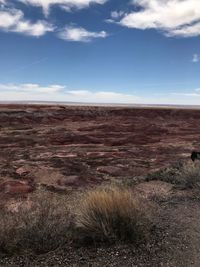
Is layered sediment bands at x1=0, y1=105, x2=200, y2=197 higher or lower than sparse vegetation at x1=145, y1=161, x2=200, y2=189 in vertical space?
lower

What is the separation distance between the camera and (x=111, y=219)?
612 cm

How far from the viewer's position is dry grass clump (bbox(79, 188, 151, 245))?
19.8 ft

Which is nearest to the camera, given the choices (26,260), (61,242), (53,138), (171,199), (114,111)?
(26,260)

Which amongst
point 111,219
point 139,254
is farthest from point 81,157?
A: point 139,254

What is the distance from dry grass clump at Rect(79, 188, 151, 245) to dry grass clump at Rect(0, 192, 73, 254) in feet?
1.29

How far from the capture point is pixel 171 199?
29.4 ft

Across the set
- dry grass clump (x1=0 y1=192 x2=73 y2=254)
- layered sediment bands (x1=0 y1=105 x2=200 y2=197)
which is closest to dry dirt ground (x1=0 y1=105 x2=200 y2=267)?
layered sediment bands (x1=0 y1=105 x2=200 y2=197)

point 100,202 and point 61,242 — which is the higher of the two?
point 100,202

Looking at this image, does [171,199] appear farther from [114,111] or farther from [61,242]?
[114,111]

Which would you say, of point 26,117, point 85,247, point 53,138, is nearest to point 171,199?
point 85,247

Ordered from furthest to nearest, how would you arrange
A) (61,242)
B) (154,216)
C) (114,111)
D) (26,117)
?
(114,111) < (26,117) < (154,216) < (61,242)

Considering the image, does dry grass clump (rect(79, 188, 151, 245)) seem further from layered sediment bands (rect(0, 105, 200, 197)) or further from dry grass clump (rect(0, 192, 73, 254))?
layered sediment bands (rect(0, 105, 200, 197))

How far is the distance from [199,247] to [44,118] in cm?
3810

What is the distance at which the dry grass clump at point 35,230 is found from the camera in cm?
569
